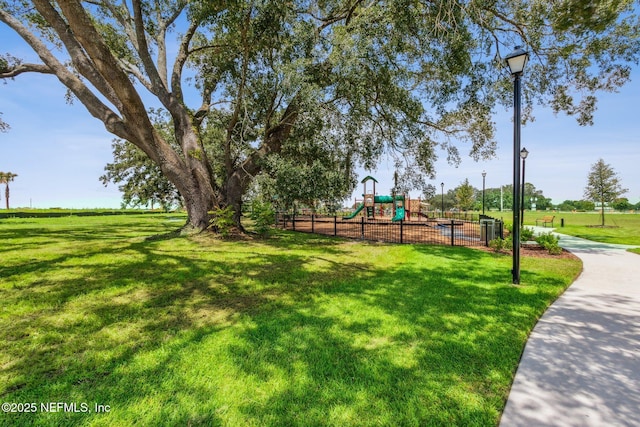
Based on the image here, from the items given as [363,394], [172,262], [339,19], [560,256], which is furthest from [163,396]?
[339,19]

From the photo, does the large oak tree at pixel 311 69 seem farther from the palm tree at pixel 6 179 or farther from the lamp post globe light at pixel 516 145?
the palm tree at pixel 6 179

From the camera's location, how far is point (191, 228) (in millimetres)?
12492

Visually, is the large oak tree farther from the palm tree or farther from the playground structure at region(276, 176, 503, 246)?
the palm tree

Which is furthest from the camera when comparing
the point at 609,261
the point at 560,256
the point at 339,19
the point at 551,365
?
the point at 339,19

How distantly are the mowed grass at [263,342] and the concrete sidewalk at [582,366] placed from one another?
0.60ft

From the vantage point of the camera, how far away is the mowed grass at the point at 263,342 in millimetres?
2287

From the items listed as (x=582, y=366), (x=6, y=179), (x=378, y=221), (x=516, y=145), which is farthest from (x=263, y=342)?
(x=6, y=179)

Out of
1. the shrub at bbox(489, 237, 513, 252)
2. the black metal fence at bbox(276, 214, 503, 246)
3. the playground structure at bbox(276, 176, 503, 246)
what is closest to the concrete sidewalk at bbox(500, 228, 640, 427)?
the shrub at bbox(489, 237, 513, 252)

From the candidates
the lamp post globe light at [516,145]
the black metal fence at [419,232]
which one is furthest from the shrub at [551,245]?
the lamp post globe light at [516,145]

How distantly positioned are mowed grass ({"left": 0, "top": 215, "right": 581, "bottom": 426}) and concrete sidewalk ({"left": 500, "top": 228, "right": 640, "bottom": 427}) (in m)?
0.18

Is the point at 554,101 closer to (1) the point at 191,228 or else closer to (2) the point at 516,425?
(2) the point at 516,425

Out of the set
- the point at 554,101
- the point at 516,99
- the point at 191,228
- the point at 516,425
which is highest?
the point at 554,101

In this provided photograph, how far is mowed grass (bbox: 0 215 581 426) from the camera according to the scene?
7.50ft

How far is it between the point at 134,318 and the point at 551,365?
5.20m
